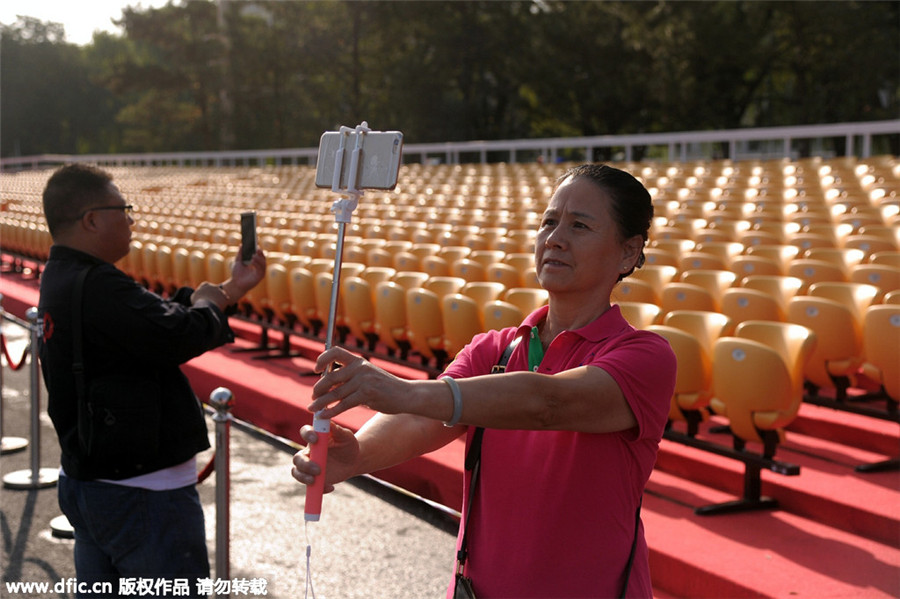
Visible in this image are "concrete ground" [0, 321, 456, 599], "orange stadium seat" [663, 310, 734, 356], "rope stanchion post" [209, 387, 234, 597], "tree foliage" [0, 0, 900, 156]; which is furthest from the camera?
"tree foliage" [0, 0, 900, 156]

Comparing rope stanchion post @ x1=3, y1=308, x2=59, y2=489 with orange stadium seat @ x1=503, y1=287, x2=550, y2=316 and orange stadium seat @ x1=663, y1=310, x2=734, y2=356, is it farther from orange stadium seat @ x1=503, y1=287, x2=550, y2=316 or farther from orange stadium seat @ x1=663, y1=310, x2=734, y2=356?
orange stadium seat @ x1=663, y1=310, x2=734, y2=356

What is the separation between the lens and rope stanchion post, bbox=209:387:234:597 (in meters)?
3.15

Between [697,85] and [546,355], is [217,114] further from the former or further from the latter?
[546,355]

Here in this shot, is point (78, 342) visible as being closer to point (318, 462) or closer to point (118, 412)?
point (118, 412)

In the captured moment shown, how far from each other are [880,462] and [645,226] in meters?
3.21

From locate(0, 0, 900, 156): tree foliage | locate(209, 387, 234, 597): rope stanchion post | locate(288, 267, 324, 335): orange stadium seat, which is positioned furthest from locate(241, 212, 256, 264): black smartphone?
locate(0, 0, 900, 156): tree foliage

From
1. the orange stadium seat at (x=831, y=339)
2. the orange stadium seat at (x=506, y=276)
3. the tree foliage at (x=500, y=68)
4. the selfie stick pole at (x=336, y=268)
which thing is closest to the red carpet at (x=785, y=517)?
the orange stadium seat at (x=831, y=339)

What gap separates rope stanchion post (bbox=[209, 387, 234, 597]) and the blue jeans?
1.73 feet

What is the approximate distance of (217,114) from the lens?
160 feet

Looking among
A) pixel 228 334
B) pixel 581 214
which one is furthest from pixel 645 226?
pixel 228 334

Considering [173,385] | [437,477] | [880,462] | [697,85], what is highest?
[697,85]

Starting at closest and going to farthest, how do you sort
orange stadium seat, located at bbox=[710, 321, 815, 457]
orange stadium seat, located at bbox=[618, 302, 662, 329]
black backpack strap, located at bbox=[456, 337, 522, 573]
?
black backpack strap, located at bbox=[456, 337, 522, 573]
orange stadium seat, located at bbox=[710, 321, 815, 457]
orange stadium seat, located at bbox=[618, 302, 662, 329]

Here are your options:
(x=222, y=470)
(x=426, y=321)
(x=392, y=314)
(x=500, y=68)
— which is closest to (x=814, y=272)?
(x=426, y=321)

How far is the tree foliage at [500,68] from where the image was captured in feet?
105
